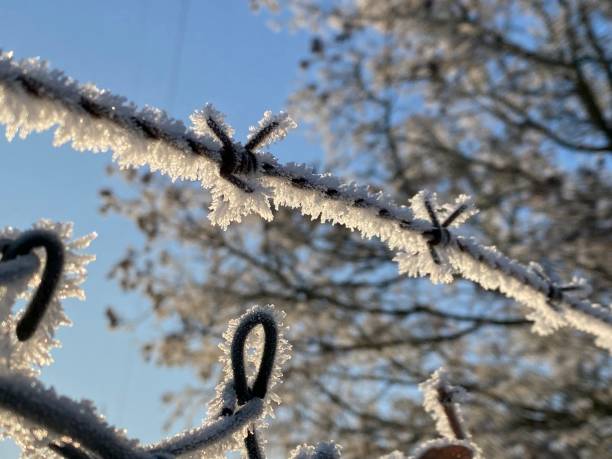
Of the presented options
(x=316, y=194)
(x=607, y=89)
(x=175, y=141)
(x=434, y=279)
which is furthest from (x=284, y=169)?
(x=607, y=89)

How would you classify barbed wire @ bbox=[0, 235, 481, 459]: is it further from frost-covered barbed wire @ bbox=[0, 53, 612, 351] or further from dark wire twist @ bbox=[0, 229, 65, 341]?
frost-covered barbed wire @ bbox=[0, 53, 612, 351]

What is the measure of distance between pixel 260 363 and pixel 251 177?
0.83 ft

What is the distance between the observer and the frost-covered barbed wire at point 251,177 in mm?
648

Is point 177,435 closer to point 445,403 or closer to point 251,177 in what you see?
point 251,177

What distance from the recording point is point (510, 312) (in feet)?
17.8

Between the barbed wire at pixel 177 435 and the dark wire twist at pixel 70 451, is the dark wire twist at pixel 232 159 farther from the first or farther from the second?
the dark wire twist at pixel 70 451

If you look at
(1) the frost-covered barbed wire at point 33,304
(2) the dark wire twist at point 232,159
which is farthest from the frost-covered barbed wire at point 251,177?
(1) the frost-covered barbed wire at point 33,304

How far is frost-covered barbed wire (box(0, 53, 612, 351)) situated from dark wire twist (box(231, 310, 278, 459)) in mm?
177

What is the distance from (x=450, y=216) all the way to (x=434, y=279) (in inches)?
4.6

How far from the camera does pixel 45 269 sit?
599 millimetres

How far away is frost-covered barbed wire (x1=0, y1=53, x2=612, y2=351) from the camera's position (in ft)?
2.13

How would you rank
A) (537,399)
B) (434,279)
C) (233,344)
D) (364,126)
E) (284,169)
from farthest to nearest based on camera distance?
1. (364,126)
2. (537,399)
3. (434,279)
4. (284,169)
5. (233,344)

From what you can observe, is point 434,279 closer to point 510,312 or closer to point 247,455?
point 247,455

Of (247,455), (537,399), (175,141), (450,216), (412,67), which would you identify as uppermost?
(412,67)
